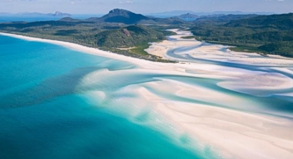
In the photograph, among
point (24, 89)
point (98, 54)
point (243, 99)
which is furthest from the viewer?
point (98, 54)

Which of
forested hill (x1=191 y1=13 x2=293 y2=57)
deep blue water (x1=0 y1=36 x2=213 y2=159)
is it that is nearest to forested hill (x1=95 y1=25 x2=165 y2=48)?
forested hill (x1=191 y1=13 x2=293 y2=57)

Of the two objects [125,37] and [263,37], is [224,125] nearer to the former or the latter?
[125,37]

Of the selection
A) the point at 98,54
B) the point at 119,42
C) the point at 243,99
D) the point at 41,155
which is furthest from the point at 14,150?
the point at 119,42

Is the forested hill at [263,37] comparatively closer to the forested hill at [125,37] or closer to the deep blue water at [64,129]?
the forested hill at [125,37]

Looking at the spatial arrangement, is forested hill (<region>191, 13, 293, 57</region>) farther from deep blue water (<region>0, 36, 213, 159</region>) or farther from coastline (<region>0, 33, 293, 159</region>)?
deep blue water (<region>0, 36, 213, 159</region>)

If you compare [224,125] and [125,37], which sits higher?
[125,37]

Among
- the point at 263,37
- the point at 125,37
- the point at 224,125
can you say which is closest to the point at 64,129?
the point at 224,125

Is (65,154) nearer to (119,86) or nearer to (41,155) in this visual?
(41,155)

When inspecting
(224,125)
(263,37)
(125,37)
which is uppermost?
(263,37)
